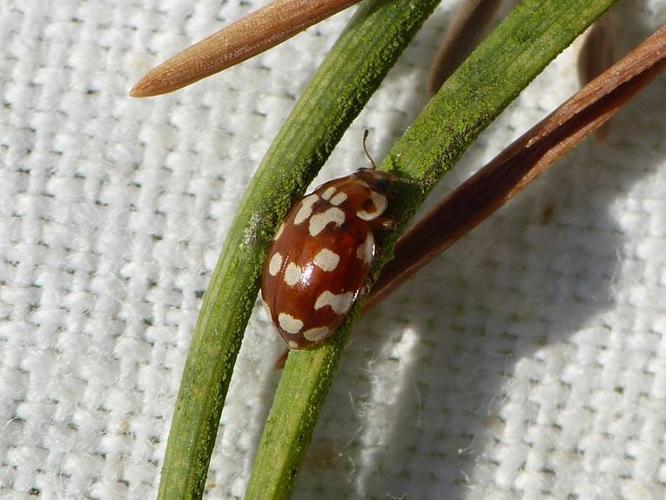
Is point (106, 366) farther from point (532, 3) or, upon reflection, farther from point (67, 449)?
point (532, 3)

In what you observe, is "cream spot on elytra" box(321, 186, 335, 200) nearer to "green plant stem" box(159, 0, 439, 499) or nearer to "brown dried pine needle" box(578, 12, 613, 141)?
"green plant stem" box(159, 0, 439, 499)

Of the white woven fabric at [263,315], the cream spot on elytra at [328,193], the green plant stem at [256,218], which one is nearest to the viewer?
the green plant stem at [256,218]

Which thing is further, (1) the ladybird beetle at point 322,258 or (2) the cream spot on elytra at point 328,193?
(2) the cream spot on elytra at point 328,193

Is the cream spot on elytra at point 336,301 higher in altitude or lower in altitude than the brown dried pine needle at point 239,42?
lower

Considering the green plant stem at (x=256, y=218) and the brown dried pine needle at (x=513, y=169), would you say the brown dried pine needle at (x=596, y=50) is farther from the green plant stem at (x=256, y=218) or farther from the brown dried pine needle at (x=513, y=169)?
the green plant stem at (x=256, y=218)

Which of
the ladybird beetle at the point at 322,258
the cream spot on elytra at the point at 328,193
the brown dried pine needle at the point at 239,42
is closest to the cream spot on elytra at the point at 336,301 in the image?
the ladybird beetle at the point at 322,258

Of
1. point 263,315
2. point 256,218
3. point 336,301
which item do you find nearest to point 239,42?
point 256,218

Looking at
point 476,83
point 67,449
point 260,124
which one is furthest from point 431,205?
point 67,449

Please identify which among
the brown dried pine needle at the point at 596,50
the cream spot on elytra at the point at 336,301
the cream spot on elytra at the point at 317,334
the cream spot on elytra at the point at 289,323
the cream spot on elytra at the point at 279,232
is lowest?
the cream spot on elytra at the point at 317,334
